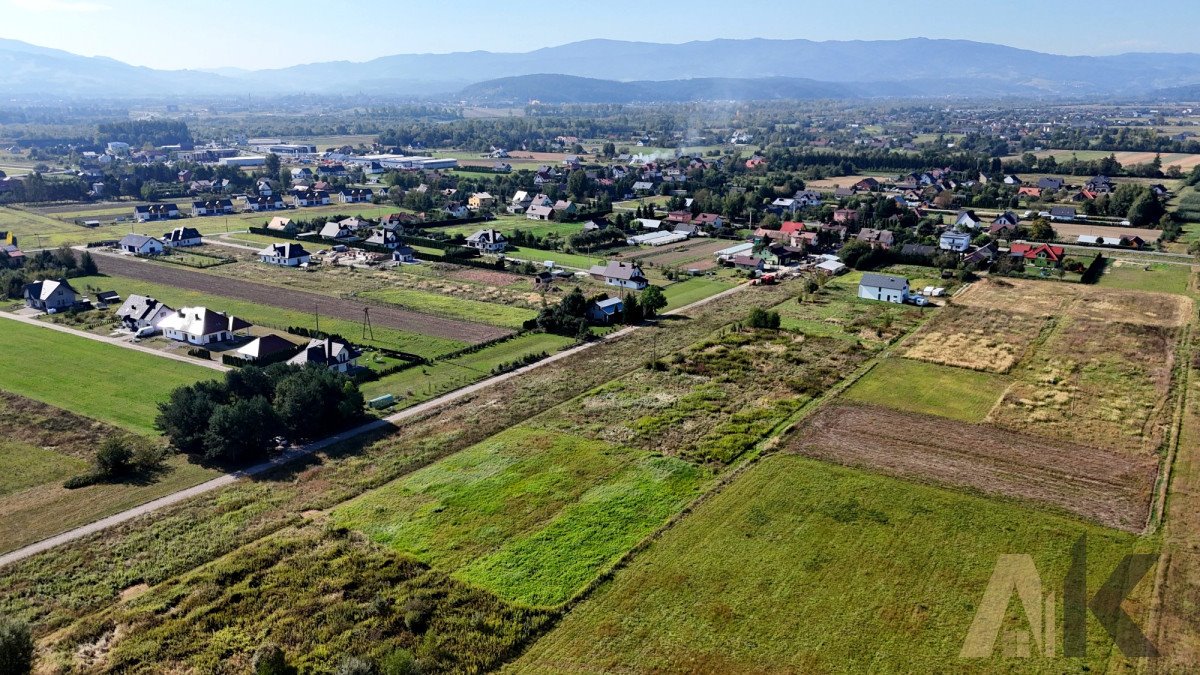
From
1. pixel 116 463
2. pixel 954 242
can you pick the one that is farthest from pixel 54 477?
pixel 954 242

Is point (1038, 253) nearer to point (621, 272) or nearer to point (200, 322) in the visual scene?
point (621, 272)

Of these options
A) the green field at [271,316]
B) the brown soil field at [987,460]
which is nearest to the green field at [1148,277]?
the brown soil field at [987,460]

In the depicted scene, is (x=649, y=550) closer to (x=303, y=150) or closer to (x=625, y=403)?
(x=625, y=403)

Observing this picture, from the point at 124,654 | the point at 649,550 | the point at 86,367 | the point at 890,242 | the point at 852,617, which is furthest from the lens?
the point at 890,242

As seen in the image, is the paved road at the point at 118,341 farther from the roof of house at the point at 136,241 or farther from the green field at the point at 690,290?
the green field at the point at 690,290

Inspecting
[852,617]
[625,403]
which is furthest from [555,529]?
[625,403]

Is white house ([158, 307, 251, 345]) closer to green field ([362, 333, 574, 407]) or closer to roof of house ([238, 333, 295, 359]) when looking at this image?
roof of house ([238, 333, 295, 359])
